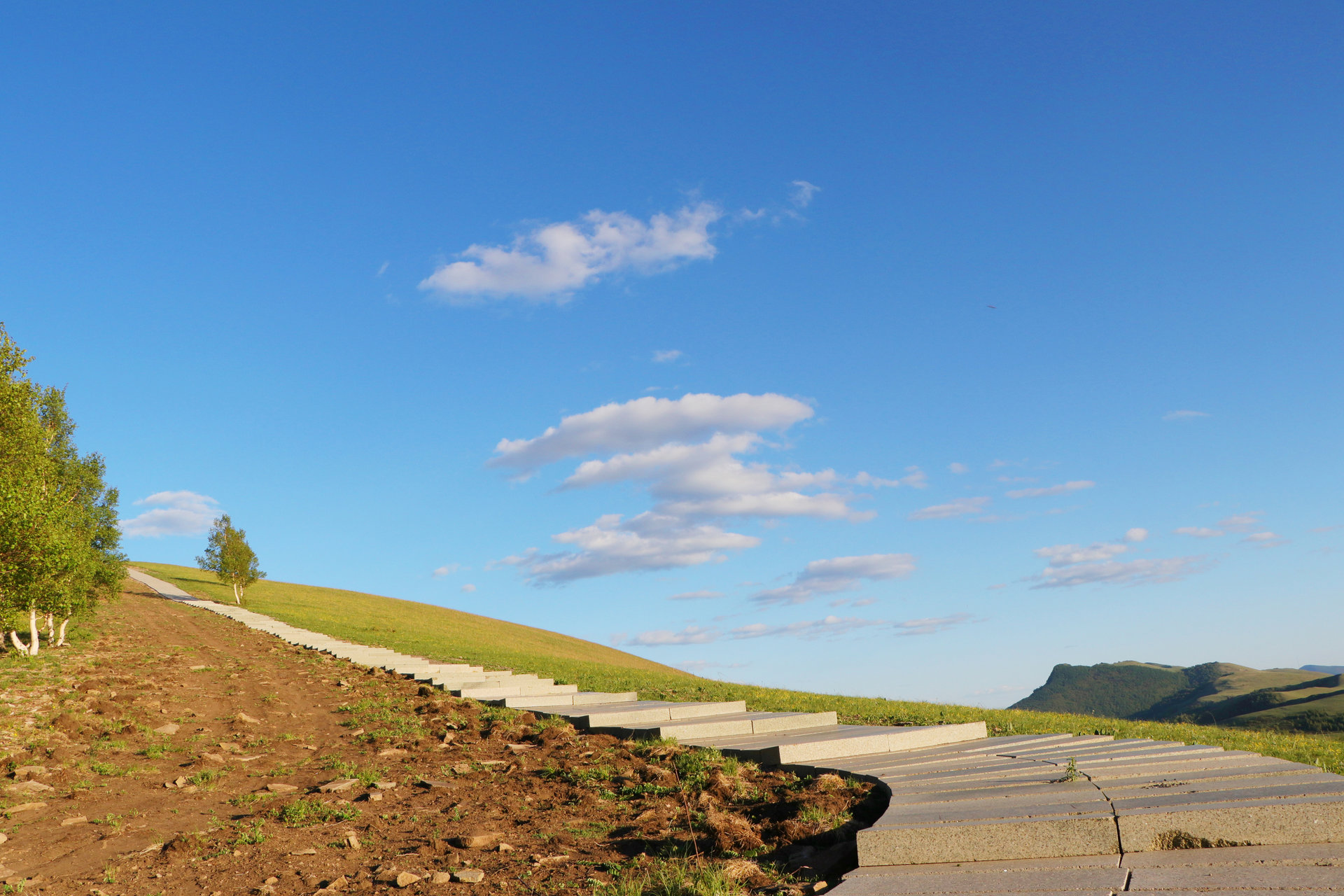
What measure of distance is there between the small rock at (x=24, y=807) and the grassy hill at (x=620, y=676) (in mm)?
11508

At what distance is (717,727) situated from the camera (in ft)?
37.6

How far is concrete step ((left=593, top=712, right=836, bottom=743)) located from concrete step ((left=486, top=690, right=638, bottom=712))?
3200 mm

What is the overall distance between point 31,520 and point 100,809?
13.6m

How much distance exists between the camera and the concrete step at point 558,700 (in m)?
15.3

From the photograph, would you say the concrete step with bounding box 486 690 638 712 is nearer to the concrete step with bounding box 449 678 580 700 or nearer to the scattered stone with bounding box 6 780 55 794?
the concrete step with bounding box 449 678 580 700

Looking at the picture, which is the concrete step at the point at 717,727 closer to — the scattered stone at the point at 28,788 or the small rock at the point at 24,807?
the small rock at the point at 24,807

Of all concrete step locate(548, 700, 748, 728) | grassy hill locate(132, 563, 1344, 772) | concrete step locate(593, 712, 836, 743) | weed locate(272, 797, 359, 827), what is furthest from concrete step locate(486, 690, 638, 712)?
weed locate(272, 797, 359, 827)

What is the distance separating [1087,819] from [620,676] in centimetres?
2119

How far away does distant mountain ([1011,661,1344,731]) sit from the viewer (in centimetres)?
6581

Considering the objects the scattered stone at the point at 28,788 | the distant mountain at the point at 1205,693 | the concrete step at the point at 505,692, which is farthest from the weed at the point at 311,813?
the distant mountain at the point at 1205,693

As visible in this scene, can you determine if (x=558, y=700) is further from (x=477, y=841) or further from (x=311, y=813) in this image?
(x=477, y=841)

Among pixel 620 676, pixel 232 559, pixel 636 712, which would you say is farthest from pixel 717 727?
pixel 232 559

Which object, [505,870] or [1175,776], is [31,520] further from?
[1175,776]

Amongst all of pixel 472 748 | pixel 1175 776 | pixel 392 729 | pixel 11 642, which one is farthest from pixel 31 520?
pixel 1175 776
